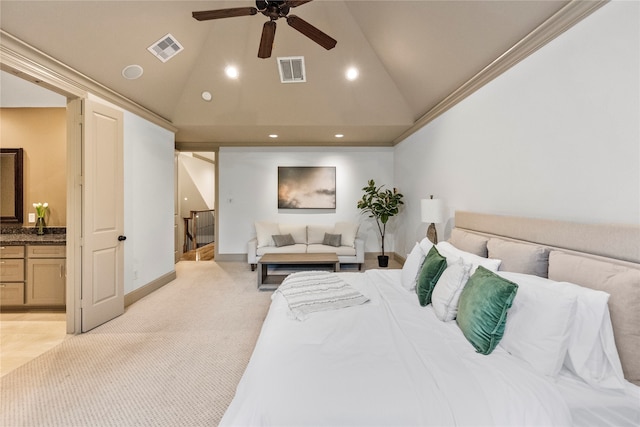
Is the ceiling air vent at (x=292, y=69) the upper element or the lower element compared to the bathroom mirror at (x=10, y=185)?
upper

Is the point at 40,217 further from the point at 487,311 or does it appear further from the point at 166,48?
the point at 487,311

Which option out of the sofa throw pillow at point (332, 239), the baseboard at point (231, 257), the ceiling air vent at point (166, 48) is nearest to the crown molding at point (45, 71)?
the ceiling air vent at point (166, 48)

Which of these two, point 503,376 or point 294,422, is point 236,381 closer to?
point 294,422

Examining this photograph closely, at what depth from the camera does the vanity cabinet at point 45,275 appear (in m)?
3.19

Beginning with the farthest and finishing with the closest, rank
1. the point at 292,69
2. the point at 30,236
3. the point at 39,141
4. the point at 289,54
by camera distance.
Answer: the point at 292,69, the point at 289,54, the point at 39,141, the point at 30,236

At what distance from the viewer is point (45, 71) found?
2.52 meters

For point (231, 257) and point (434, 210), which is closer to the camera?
point (434, 210)

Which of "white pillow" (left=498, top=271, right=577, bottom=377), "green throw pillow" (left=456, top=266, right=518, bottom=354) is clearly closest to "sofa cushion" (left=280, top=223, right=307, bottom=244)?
"green throw pillow" (left=456, top=266, right=518, bottom=354)

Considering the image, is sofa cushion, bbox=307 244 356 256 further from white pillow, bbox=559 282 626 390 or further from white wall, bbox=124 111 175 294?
white pillow, bbox=559 282 626 390

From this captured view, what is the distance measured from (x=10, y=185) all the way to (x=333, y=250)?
465 centimetres

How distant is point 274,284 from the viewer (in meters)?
4.29

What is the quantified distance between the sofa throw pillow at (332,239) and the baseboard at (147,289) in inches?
111

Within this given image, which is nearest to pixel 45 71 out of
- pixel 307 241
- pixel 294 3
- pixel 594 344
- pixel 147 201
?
pixel 147 201

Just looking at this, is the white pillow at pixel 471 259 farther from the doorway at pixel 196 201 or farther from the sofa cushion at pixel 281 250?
the doorway at pixel 196 201
